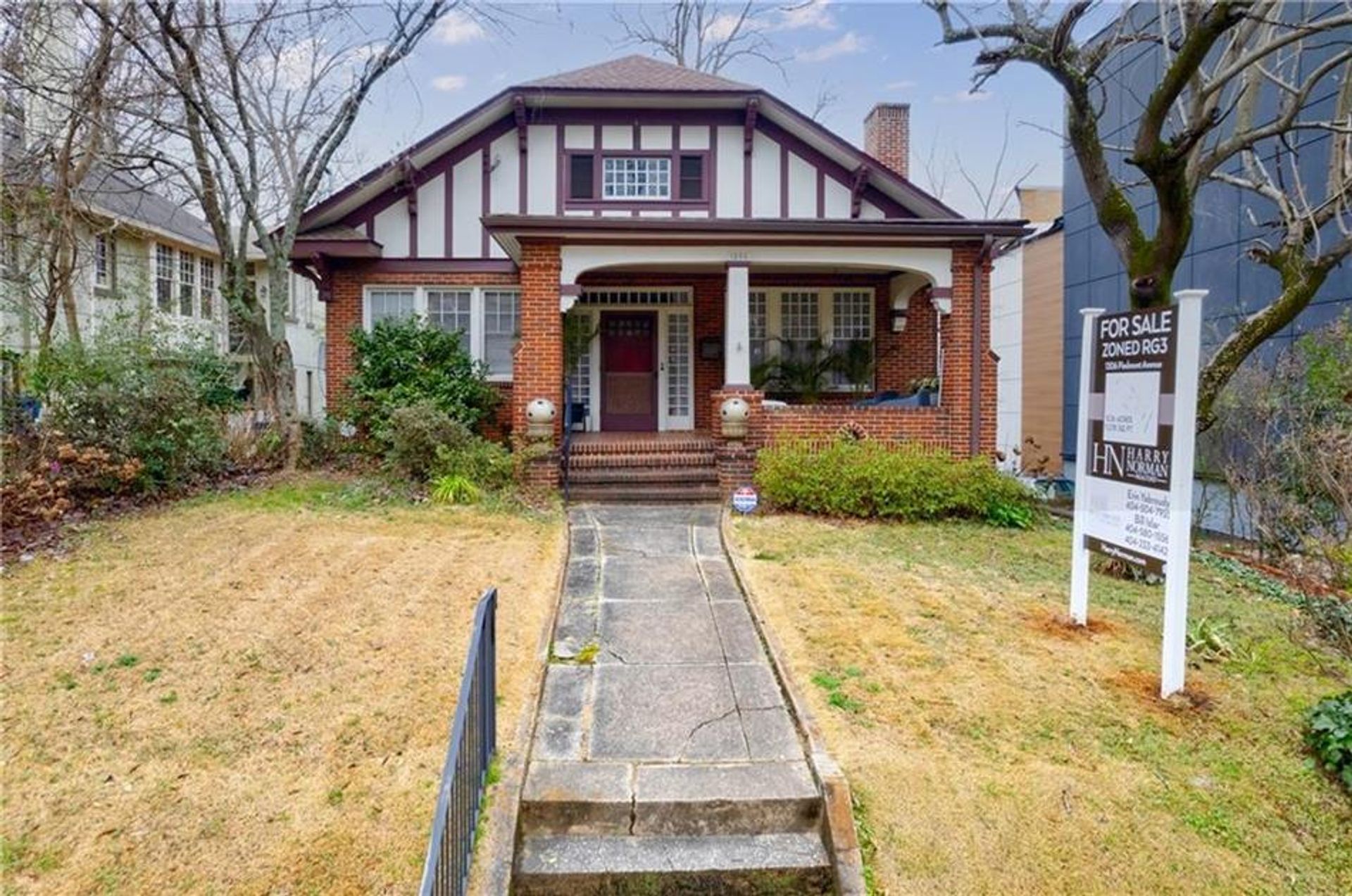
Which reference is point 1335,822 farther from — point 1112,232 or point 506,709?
point 1112,232

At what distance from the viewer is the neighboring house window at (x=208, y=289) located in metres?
19.6

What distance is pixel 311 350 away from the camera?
22.7 metres

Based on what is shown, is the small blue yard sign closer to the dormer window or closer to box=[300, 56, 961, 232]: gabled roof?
the dormer window

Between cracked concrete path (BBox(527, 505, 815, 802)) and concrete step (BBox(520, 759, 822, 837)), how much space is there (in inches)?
1.0

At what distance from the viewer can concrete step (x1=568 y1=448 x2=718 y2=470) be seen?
33.6 feet

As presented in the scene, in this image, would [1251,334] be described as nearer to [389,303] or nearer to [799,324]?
[799,324]

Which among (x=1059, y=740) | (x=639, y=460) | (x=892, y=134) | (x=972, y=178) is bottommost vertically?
(x=1059, y=740)

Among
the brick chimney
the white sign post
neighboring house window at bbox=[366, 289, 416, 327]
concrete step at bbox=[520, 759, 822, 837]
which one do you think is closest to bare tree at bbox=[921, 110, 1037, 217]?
the brick chimney

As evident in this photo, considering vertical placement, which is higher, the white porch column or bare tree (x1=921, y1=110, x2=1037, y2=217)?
bare tree (x1=921, y1=110, x2=1037, y2=217)

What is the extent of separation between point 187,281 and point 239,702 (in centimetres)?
1863

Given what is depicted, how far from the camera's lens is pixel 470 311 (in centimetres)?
1276

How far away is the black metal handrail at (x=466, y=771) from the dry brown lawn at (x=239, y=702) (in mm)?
220

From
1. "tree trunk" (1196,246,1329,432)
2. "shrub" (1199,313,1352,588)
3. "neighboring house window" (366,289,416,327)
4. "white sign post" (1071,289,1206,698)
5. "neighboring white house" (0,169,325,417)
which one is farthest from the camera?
"neighboring house window" (366,289,416,327)

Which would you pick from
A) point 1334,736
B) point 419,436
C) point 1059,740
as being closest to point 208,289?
point 419,436
